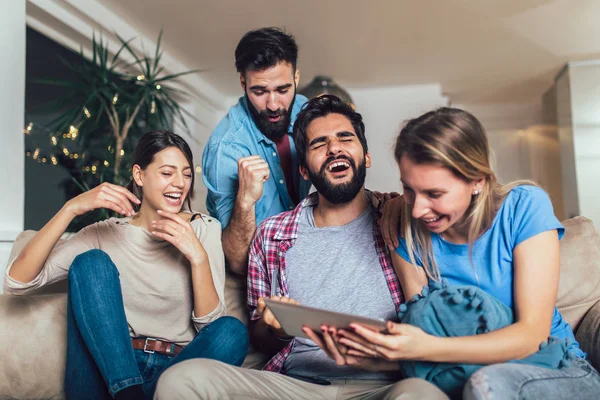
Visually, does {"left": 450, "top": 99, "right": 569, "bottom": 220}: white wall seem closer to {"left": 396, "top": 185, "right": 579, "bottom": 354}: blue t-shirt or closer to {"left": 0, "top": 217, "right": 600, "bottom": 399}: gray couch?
{"left": 0, "top": 217, "right": 600, "bottom": 399}: gray couch

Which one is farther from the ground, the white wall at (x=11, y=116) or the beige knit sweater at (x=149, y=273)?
the white wall at (x=11, y=116)

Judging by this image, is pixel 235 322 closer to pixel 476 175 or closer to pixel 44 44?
pixel 476 175

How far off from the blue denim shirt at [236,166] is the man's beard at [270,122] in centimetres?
3

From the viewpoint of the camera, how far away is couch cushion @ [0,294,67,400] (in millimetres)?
1774

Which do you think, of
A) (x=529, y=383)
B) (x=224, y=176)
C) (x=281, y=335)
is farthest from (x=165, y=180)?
(x=529, y=383)

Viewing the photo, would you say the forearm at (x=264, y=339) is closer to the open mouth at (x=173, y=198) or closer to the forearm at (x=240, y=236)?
the forearm at (x=240, y=236)

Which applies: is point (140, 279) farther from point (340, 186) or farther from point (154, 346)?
point (340, 186)

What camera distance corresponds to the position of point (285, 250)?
181 cm

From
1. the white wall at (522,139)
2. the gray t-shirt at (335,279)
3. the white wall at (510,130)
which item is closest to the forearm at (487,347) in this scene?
the gray t-shirt at (335,279)

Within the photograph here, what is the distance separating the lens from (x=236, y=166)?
2.20 meters

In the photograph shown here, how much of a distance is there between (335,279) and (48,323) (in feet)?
3.13

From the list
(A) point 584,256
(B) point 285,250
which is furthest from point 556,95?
(B) point 285,250

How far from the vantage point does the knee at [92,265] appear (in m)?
1.60

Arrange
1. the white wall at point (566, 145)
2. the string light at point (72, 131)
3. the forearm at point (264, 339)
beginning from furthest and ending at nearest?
the white wall at point (566, 145) < the string light at point (72, 131) < the forearm at point (264, 339)
